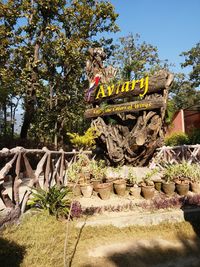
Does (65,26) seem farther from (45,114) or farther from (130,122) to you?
(130,122)

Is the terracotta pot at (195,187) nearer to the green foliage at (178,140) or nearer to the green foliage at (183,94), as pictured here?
the green foliage at (178,140)

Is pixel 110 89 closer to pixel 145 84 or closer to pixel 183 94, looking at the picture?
pixel 145 84

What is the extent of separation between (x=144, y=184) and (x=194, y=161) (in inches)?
191

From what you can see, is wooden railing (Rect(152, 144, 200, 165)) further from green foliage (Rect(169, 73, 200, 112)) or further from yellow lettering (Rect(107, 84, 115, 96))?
green foliage (Rect(169, 73, 200, 112))

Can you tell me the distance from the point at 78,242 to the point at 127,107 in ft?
17.5

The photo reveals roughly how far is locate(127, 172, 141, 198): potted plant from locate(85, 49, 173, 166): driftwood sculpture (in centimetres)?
120

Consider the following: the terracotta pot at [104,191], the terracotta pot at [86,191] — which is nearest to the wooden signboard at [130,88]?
the terracotta pot at [104,191]

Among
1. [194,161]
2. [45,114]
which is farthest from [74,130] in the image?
[194,161]

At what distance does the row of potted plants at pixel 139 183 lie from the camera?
23.3 ft

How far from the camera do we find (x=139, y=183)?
7.51 meters

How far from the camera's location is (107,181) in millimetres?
7652

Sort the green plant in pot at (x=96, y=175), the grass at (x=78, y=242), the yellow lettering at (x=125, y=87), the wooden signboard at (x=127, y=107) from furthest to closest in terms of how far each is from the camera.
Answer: the yellow lettering at (x=125, y=87), the wooden signboard at (x=127, y=107), the green plant in pot at (x=96, y=175), the grass at (x=78, y=242)

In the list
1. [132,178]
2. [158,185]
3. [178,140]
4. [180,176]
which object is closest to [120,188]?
[132,178]

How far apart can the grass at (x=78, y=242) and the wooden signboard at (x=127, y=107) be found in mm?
3884
